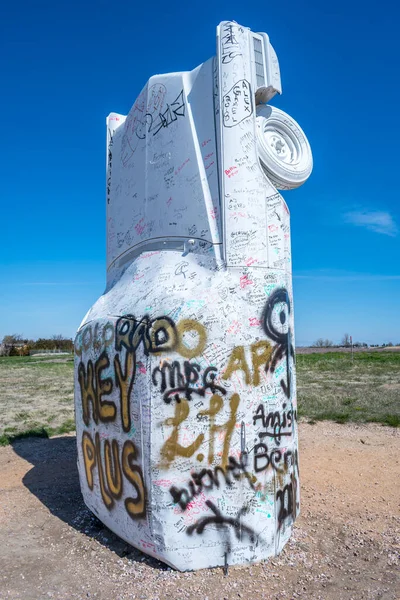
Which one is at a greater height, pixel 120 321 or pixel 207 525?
pixel 120 321

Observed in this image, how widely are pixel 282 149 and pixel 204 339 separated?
265 cm

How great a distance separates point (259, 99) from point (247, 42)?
2.04 feet

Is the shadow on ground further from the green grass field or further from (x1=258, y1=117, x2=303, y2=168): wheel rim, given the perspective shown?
(x1=258, y1=117, x2=303, y2=168): wheel rim

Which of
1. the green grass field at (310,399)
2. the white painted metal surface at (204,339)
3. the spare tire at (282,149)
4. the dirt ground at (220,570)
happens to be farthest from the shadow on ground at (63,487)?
the spare tire at (282,149)

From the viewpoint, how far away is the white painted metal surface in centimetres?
495

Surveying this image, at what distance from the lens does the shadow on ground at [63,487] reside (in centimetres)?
562

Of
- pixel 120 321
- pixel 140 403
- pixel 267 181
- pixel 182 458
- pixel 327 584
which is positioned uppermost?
pixel 267 181

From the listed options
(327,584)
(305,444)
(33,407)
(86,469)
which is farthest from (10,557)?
(33,407)

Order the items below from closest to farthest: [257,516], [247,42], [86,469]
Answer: [257,516], [247,42], [86,469]

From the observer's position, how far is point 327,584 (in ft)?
15.4

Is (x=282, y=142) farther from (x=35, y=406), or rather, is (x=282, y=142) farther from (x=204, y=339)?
(x=35, y=406)

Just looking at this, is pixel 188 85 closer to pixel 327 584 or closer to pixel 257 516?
pixel 257 516

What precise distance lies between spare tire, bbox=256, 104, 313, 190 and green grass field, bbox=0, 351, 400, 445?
7.57 meters

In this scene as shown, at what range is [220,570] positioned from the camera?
487 cm
